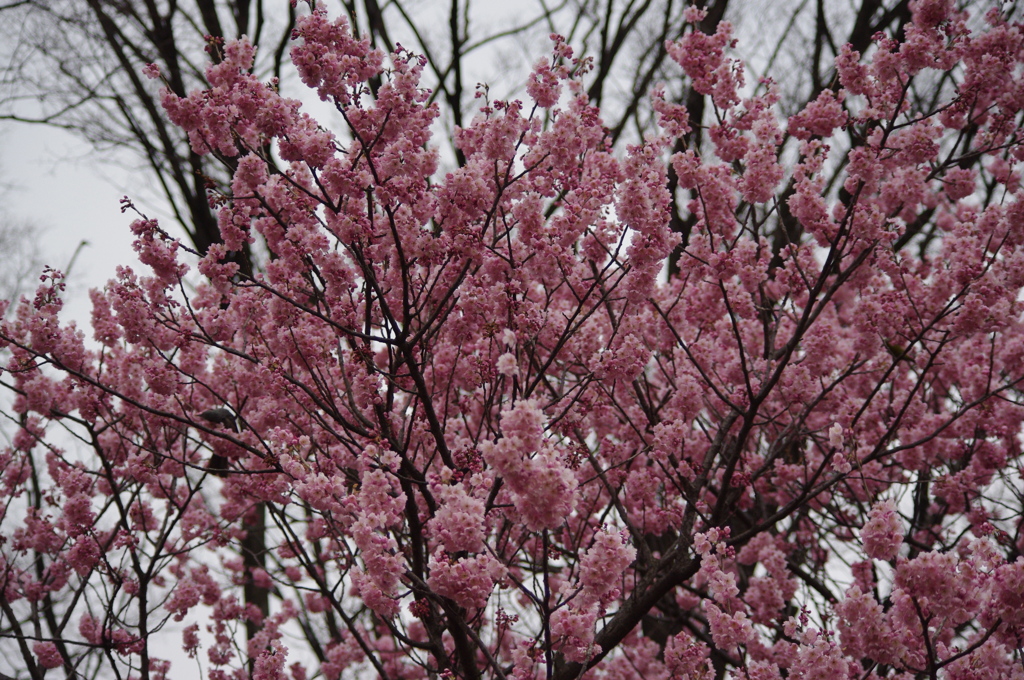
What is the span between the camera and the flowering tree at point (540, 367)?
10.8 ft

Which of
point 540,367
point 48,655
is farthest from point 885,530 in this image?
point 48,655

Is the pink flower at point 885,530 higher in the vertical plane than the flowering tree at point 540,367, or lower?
lower

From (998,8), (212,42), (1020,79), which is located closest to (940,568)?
(1020,79)

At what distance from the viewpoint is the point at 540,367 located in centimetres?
418

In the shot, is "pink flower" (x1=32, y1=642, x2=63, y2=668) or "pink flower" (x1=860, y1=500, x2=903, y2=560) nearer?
"pink flower" (x1=860, y1=500, x2=903, y2=560)

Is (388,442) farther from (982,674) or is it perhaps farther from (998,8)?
(998,8)

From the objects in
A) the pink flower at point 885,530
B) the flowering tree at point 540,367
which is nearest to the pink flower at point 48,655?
the flowering tree at point 540,367

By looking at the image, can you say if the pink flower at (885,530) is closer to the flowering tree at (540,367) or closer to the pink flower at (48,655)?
the flowering tree at (540,367)

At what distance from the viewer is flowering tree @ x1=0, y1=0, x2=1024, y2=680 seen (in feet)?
10.8

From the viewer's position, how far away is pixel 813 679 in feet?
10.8

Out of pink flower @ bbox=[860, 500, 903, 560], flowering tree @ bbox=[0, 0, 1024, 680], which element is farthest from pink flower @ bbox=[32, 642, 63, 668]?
pink flower @ bbox=[860, 500, 903, 560]

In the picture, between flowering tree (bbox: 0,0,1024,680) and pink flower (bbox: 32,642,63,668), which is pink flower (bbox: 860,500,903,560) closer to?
flowering tree (bbox: 0,0,1024,680)

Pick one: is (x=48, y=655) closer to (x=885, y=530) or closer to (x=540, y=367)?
(x=540, y=367)

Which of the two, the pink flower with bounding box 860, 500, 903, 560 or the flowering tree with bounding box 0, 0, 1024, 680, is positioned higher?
the flowering tree with bounding box 0, 0, 1024, 680
